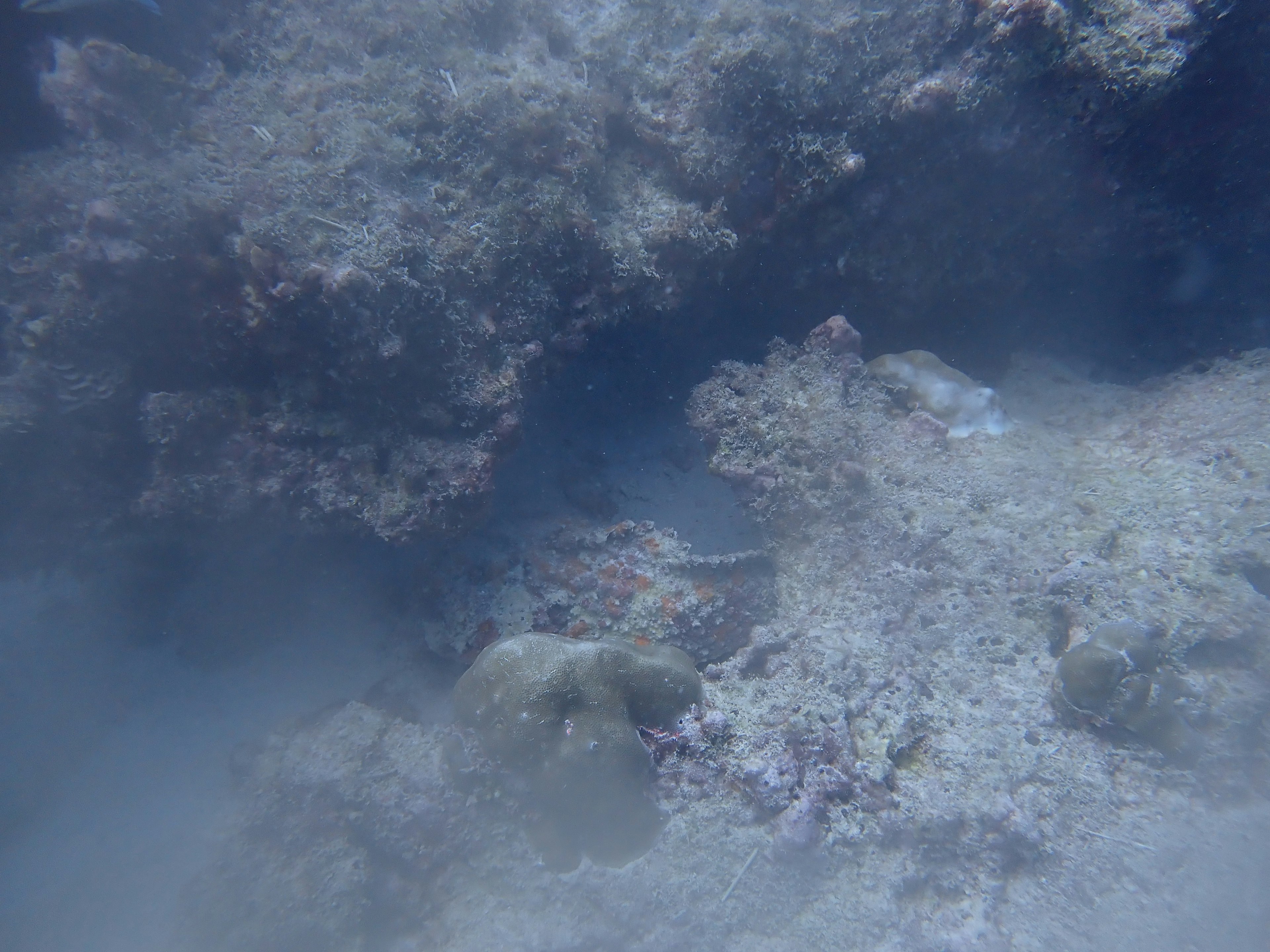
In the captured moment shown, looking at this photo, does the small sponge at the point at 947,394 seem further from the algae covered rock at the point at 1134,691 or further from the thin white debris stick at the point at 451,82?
the thin white debris stick at the point at 451,82

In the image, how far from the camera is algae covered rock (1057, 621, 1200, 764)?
3902 mm

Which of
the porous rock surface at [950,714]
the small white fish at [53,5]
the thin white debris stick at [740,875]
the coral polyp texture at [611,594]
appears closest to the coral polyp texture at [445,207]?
the small white fish at [53,5]

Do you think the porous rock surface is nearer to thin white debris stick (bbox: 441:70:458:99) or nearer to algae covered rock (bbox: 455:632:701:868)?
algae covered rock (bbox: 455:632:701:868)

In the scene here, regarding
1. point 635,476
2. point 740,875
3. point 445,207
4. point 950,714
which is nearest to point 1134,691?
point 950,714

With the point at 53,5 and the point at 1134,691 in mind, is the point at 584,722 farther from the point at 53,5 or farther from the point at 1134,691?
the point at 53,5

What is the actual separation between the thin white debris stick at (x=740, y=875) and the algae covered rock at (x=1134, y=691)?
2.76 metres

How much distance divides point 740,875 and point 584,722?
5.81 ft

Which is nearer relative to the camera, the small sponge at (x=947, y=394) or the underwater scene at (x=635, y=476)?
the underwater scene at (x=635, y=476)

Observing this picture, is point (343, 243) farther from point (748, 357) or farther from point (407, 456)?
point (748, 357)

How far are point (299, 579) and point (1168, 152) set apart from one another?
28.7 feet

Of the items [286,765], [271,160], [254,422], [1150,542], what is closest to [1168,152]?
[1150,542]

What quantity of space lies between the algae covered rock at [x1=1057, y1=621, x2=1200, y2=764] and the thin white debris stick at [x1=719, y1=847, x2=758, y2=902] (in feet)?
9.07

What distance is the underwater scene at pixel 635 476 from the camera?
3.99m

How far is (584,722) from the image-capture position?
401 cm
